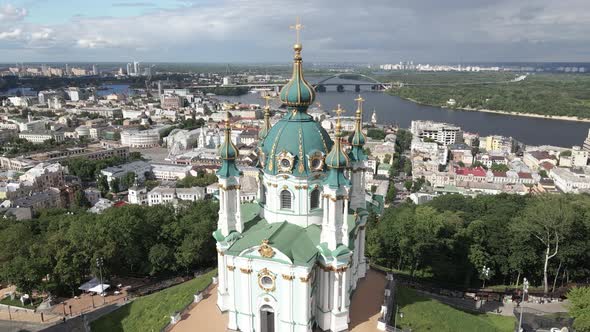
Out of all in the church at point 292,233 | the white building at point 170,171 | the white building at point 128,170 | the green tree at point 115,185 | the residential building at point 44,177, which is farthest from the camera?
the white building at point 170,171

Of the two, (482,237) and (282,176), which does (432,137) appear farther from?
(282,176)

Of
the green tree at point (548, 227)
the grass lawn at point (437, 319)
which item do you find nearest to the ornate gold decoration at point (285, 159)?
the grass lawn at point (437, 319)

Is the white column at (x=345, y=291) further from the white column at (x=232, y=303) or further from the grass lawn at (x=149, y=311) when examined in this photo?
the grass lawn at (x=149, y=311)

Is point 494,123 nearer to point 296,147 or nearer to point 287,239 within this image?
point 296,147

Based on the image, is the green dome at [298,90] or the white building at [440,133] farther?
the white building at [440,133]

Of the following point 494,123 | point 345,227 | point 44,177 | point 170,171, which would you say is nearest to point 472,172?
point 170,171

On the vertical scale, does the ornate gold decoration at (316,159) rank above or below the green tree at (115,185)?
above
